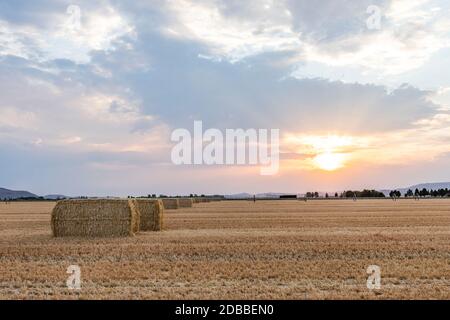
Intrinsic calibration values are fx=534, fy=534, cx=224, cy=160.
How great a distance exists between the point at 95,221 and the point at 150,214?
419cm

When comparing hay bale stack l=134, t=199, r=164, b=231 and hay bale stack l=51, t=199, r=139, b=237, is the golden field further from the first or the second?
hay bale stack l=134, t=199, r=164, b=231

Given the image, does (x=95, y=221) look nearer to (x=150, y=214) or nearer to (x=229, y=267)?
(x=150, y=214)

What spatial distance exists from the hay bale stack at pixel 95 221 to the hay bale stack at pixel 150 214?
3.14 m

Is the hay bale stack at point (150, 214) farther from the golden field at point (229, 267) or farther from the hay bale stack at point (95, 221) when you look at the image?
the golden field at point (229, 267)

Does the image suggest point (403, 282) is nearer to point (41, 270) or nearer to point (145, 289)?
point (145, 289)

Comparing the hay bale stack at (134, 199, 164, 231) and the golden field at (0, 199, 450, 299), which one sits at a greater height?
the hay bale stack at (134, 199, 164, 231)

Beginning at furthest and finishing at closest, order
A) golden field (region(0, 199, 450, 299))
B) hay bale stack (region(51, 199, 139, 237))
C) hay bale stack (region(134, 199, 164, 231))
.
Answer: hay bale stack (region(134, 199, 164, 231))
hay bale stack (region(51, 199, 139, 237))
golden field (region(0, 199, 450, 299))

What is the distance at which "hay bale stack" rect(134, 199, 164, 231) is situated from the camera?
2877 centimetres

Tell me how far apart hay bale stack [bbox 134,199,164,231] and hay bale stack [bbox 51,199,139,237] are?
314 centimetres

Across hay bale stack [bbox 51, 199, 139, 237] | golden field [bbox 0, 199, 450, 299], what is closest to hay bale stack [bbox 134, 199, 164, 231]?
hay bale stack [bbox 51, 199, 139, 237]

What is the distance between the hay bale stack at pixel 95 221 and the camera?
2509 cm
